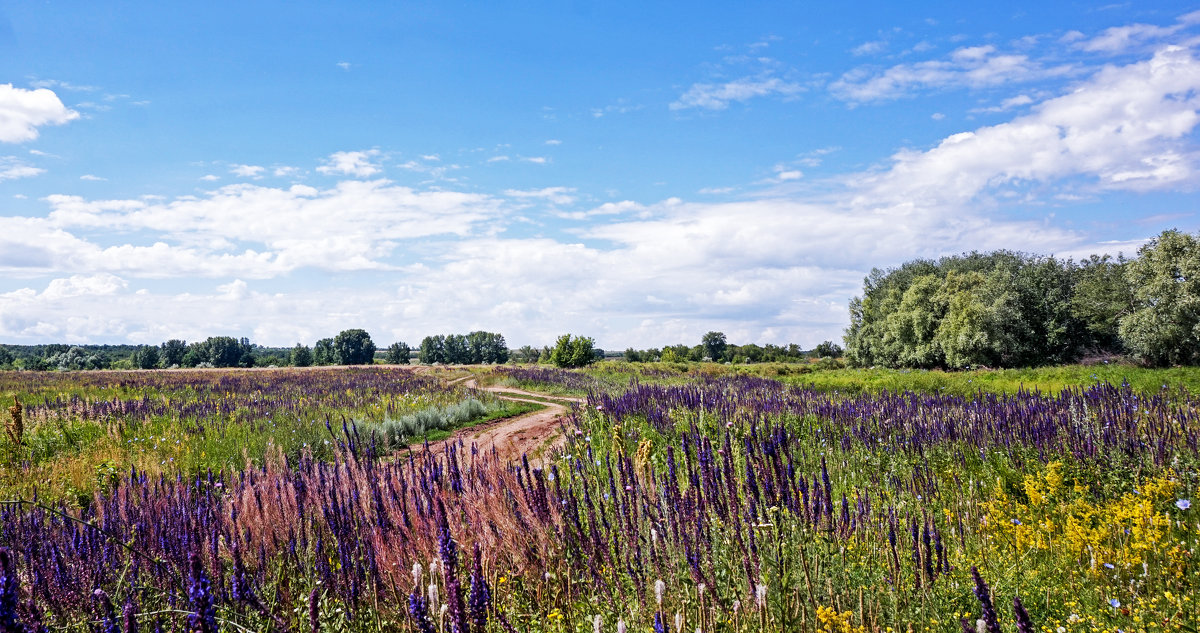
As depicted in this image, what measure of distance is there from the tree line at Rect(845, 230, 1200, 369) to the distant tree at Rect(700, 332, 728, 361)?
2752cm

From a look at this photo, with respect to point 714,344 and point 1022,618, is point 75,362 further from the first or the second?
point 1022,618

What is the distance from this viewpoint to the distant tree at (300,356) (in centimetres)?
8338

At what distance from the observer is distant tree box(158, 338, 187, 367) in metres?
76.4

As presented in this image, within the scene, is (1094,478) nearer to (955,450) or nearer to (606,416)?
(955,450)

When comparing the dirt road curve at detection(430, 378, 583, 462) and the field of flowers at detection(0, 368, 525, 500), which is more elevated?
the field of flowers at detection(0, 368, 525, 500)

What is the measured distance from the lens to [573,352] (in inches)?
2151

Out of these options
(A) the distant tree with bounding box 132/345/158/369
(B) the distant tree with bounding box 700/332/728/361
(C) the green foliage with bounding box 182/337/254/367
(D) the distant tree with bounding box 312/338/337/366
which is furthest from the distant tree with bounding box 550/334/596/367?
(A) the distant tree with bounding box 132/345/158/369

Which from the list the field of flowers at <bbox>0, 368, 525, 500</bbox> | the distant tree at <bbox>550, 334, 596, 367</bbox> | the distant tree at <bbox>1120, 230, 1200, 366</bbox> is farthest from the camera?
the distant tree at <bbox>550, 334, 596, 367</bbox>

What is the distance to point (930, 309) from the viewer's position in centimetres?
4734

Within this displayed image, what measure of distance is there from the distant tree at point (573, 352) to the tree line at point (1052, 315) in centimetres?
2507

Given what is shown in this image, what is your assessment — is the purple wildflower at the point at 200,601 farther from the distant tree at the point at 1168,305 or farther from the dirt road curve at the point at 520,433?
the distant tree at the point at 1168,305

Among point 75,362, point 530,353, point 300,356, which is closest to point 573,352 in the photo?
point 530,353

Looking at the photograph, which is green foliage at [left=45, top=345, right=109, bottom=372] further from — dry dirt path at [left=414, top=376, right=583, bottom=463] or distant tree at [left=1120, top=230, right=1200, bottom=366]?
distant tree at [left=1120, top=230, right=1200, bottom=366]

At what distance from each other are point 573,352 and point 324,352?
4261 centimetres
